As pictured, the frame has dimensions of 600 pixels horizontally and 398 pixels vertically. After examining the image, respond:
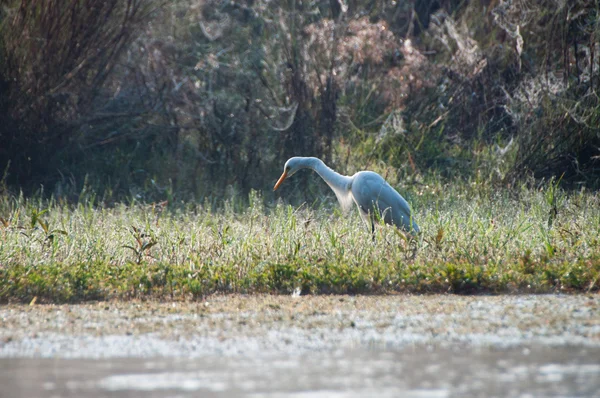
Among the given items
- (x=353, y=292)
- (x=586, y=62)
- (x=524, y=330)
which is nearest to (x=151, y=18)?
(x=586, y=62)

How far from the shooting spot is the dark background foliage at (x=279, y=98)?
1055cm

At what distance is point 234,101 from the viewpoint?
11.8 m

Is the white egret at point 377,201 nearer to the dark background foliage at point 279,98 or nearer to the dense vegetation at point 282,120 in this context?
the dense vegetation at point 282,120

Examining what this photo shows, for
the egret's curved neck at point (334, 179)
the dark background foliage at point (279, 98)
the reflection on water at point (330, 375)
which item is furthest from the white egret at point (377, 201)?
the reflection on water at point (330, 375)

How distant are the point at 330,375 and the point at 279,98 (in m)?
8.43

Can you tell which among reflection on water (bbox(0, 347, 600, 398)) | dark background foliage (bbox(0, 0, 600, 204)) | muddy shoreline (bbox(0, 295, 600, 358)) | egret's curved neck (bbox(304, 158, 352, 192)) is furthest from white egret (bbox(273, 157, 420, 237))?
reflection on water (bbox(0, 347, 600, 398))

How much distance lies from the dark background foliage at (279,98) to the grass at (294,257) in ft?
8.88

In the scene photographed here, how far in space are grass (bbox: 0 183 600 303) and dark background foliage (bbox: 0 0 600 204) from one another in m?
2.71

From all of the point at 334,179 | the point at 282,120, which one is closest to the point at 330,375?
the point at 334,179

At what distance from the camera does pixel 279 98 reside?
12.0m

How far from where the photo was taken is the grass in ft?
19.9

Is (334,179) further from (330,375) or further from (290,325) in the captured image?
(330,375)

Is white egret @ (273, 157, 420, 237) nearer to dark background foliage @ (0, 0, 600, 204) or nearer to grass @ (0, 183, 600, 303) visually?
grass @ (0, 183, 600, 303)

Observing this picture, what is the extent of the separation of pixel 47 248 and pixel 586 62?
691cm
